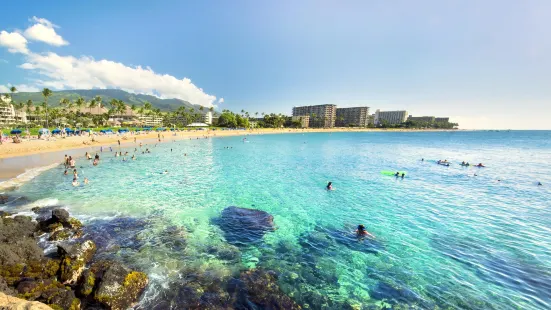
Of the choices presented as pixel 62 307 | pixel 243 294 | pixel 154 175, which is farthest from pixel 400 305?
pixel 154 175

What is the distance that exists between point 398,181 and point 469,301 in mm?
20113

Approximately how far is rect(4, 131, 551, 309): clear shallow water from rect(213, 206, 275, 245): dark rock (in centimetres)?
52

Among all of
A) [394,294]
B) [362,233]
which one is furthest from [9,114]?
[394,294]

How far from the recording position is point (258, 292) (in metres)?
7.96

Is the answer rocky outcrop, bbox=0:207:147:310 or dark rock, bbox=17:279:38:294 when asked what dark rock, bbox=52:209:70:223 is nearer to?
rocky outcrop, bbox=0:207:147:310

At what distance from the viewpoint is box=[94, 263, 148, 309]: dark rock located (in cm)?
715

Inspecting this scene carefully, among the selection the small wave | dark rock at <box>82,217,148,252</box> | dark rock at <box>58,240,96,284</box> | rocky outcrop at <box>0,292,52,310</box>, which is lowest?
the small wave

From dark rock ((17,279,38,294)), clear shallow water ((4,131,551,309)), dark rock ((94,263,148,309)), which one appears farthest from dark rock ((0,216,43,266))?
dark rock ((94,263,148,309))

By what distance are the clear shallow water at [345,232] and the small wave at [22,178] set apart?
Answer: 3.37 feet

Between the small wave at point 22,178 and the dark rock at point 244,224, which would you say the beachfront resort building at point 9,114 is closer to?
the small wave at point 22,178

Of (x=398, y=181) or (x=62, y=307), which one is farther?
(x=398, y=181)

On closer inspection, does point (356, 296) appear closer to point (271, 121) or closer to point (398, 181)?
point (398, 181)

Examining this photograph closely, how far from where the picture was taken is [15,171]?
25.6 metres

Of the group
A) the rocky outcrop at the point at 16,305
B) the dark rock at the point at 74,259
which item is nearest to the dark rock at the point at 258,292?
the rocky outcrop at the point at 16,305
